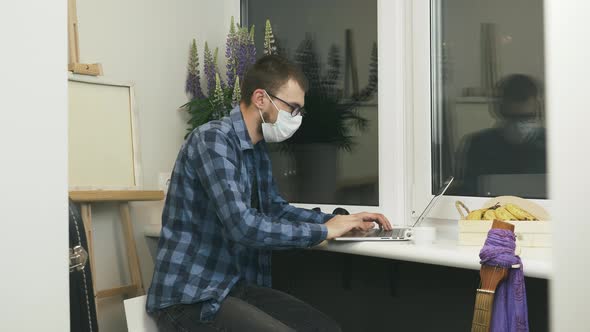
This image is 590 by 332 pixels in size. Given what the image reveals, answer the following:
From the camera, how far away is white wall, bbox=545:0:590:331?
52 cm

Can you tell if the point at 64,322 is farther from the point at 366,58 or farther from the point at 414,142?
the point at 366,58

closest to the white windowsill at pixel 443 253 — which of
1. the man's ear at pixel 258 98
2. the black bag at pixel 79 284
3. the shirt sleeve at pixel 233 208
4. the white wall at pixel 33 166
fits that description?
the shirt sleeve at pixel 233 208

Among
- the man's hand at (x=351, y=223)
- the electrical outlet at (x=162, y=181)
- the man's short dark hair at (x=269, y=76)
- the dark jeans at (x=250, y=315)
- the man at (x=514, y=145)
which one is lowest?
the dark jeans at (x=250, y=315)

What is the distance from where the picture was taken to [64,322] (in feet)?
2.46

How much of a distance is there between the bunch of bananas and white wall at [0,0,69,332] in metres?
1.36

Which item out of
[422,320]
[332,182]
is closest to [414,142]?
[332,182]

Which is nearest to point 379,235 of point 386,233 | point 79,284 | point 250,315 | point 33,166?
point 386,233

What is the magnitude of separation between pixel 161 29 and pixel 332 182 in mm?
1031

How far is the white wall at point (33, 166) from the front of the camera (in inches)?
27.6

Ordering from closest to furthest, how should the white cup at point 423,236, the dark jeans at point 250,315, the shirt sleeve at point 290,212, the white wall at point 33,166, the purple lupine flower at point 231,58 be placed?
1. the white wall at point 33,166
2. the dark jeans at point 250,315
3. the white cup at point 423,236
4. the shirt sleeve at point 290,212
5. the purple lupine flower at point 231,58

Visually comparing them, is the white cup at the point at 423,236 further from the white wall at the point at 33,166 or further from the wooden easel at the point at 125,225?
the white wall at the point at 33,166

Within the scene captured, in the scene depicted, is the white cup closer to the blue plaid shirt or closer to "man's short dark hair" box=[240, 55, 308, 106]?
the blue plaid shirt

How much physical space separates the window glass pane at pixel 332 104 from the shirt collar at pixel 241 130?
63cm

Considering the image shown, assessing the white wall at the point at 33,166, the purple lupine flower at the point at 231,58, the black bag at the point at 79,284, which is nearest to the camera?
the white wall at the point at 33,166
